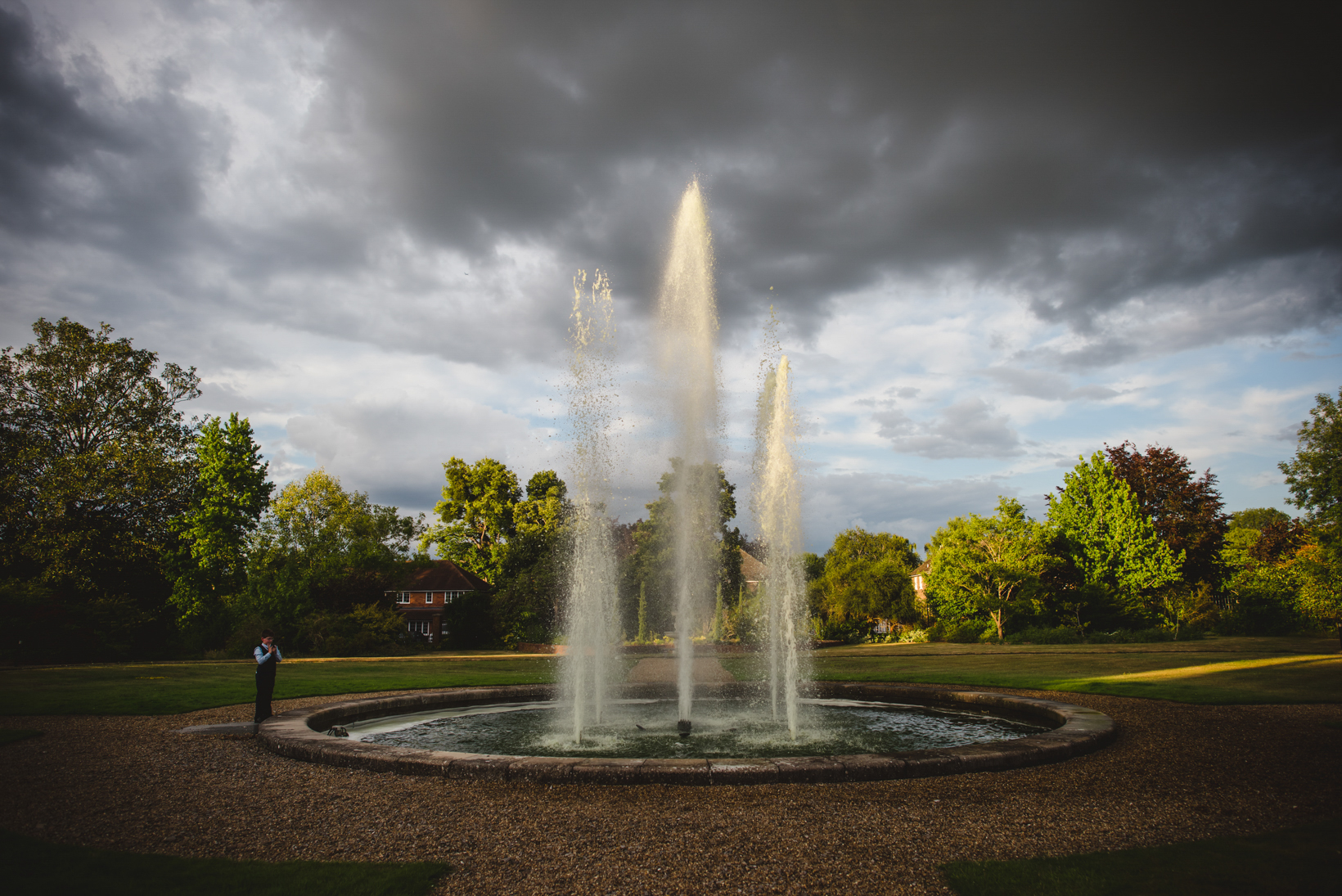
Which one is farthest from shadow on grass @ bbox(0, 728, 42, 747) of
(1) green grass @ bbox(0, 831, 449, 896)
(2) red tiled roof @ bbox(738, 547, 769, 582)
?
(2) red tiled roof @ bbox(738, 547, 769, 582)

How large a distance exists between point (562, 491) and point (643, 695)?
4136 cm

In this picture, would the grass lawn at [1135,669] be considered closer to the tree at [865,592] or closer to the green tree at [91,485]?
the tree at [865,592]

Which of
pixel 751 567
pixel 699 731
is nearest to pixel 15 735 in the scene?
pixel 699 731

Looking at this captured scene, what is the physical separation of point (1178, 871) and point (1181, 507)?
4389 cm

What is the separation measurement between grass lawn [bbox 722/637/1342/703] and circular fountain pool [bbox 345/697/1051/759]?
3874 mm

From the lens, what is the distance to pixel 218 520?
39.3 meters

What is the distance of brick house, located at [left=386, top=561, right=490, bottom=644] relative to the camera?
56000mm

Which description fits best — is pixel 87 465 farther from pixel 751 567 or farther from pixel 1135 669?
pixel 751 567

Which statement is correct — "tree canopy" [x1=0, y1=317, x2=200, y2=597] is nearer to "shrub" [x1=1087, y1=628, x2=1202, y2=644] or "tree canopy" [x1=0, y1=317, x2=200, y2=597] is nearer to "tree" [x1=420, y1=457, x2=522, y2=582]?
"tree" [x1=420, y1=457, x2=522, y2=582]

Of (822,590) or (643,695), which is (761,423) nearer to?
(643,695)

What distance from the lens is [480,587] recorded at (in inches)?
2221

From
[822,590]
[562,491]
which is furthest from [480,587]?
[822,590]

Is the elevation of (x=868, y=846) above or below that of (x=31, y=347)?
below

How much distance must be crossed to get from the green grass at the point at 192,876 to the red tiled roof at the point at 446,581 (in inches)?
2048
